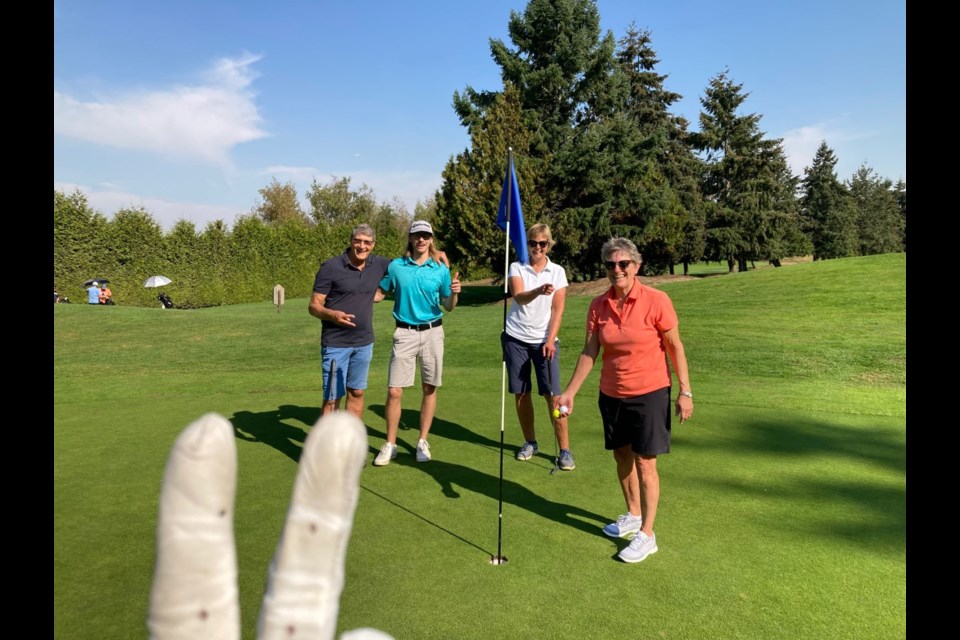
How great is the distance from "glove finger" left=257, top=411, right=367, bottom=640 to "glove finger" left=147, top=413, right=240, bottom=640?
6cm

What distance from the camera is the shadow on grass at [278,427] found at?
5449 mm

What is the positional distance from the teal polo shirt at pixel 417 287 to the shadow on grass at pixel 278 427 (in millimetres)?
1608

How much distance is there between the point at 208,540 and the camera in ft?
2.32

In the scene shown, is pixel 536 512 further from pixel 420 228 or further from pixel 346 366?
pixel 420 228

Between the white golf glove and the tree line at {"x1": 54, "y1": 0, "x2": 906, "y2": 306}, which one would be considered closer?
the white golf glove

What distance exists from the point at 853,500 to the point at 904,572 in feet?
3.70

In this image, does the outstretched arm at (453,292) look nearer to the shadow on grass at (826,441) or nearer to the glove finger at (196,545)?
the shadow on grass at (826,441)

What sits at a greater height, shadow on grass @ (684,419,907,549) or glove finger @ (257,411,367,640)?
glove finger @ (257,411,367,640)

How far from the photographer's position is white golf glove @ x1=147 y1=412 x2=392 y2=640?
0.70 m

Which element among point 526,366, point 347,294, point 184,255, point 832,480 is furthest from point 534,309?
point 184,255

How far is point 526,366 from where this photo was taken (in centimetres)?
525

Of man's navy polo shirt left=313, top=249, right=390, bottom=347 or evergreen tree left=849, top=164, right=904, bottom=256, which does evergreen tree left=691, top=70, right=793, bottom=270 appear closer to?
evergreen tree left=849, top=164, right=904, bottom=256

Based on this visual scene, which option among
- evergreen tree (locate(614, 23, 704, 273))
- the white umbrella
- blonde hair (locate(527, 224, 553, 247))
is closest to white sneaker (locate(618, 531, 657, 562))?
blonde hair (locate(527, 224, 553, 247))
